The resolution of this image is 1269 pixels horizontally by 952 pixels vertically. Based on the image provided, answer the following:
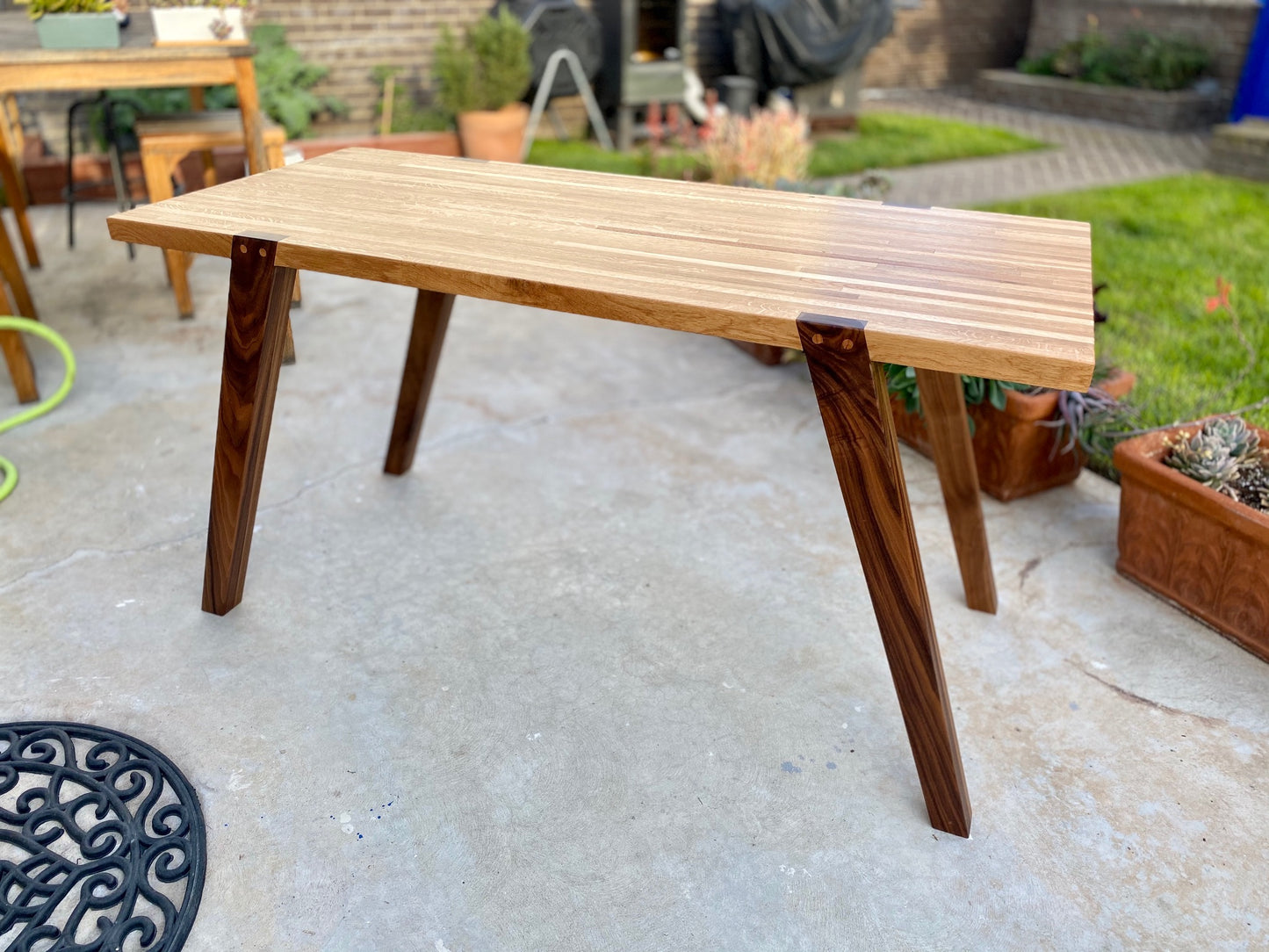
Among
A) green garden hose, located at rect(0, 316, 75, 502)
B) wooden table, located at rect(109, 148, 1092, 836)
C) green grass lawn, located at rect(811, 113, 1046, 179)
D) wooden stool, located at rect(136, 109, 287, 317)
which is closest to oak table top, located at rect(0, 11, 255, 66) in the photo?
wooden stool, located at rect(136, 109, 287, 317)

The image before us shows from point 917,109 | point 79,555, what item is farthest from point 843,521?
point 917,109

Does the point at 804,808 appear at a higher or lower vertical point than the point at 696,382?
lower

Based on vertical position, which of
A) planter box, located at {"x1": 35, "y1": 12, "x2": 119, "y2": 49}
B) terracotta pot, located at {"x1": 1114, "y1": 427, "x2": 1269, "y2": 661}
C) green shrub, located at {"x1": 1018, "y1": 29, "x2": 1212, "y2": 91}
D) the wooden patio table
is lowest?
terracotta pot, located at {"x1": 1114, "y1": 427, "x2": 1269, "y2": 661}

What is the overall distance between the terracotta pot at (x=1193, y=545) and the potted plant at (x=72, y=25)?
324 cm

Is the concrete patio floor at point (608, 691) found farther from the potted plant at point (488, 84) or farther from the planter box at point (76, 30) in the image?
the potted plant at point (488, 84)

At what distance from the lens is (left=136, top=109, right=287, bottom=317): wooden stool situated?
3.44 metres

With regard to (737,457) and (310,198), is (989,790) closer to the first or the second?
(737,457)

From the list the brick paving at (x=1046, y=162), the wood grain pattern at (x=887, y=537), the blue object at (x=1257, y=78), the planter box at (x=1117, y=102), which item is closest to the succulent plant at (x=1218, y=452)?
the wood grain pattern at (x=887, y=537)

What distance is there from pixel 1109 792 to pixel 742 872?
71cm

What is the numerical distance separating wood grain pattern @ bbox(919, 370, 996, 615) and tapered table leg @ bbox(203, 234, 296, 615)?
1.27 meters

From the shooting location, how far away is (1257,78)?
7531 millimetres

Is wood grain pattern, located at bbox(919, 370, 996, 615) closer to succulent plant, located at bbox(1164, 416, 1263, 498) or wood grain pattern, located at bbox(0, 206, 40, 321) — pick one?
succulent plant, located at bbox(1164, 416, 1263, 498)

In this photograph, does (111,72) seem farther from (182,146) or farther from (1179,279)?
(1179,279)

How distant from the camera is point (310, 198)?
1983 millimetres
